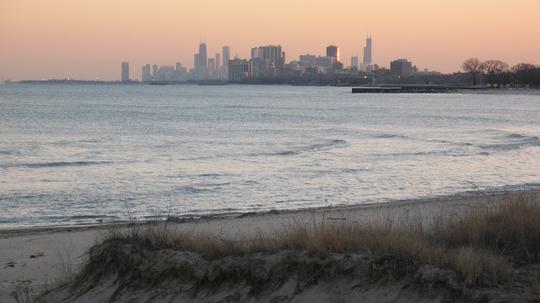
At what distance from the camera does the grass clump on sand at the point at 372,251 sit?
7074mm

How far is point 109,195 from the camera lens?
70.5 ft

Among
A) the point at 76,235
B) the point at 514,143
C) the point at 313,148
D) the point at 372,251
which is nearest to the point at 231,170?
the point at 313,148

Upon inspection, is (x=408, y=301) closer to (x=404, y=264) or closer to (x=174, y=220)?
(x=404, y=264)

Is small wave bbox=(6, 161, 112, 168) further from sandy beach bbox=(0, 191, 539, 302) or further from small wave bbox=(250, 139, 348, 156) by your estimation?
sandy beach bbox=(0, 191, 539, 302)

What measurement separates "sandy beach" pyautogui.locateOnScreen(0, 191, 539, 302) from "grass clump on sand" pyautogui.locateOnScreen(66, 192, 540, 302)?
3.66 feet

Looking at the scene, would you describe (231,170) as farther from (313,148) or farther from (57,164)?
(313,148)

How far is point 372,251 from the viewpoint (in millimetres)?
7570

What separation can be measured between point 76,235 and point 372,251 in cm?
812

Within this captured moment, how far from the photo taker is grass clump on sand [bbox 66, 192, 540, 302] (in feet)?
23.2

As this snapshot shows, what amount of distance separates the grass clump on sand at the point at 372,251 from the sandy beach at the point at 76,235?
1.12 metres

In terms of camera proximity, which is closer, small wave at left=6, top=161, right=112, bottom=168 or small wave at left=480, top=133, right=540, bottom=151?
small wave at left=6, top=161, right=112, bottom=168

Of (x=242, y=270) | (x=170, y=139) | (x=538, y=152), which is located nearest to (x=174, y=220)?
(x=242, y=270)

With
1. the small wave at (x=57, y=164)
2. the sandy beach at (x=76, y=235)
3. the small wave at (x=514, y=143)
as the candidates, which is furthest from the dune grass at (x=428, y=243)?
the small wave at (x=514, y=143)

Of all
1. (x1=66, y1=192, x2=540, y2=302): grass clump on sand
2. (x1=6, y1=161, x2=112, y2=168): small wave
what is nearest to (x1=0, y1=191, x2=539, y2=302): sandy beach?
(x1=66, y1=192, x2=540, y2=302): grass clump on sand
